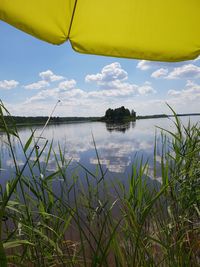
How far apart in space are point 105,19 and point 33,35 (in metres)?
0.54

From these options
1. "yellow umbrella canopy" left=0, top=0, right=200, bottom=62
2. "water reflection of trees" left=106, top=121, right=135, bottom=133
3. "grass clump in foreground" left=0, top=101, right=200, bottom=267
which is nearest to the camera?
"grass clump in foreground" left=0, top=101, right=200, bottom=267

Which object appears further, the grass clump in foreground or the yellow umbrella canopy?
the yellow umbrella canopy

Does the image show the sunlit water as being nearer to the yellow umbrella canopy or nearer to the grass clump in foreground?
the grass clump in foreground

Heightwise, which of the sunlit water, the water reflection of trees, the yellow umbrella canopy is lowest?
the water reflection of trees

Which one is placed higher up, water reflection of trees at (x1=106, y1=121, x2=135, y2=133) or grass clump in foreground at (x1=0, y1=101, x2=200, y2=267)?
grass clump in foreground at (x1=0, y1=101, x2=200, y2=267)

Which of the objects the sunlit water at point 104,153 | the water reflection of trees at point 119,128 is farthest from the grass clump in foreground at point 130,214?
the water reflection of trees at point 119,128

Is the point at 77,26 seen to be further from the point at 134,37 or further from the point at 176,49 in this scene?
the point at 176,49

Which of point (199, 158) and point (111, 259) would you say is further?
point (111, 259)

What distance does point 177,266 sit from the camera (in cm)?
159

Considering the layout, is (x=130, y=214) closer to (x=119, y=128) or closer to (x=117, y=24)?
(x=117, y=24)

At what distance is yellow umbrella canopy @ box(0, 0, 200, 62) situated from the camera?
1.85 metres

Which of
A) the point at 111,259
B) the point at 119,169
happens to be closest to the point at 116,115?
the point at 119,169

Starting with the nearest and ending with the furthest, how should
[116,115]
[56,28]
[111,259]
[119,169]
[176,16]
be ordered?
[56,28], [176,16], [111,259], [119,169], [116,115]

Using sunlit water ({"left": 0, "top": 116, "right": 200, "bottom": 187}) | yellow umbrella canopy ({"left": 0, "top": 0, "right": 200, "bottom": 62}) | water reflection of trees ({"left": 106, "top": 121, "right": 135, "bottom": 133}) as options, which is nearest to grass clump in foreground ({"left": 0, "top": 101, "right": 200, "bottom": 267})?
sunlit water ({"left": 0, "top": 116, "right": 200, "bottom": 187})
